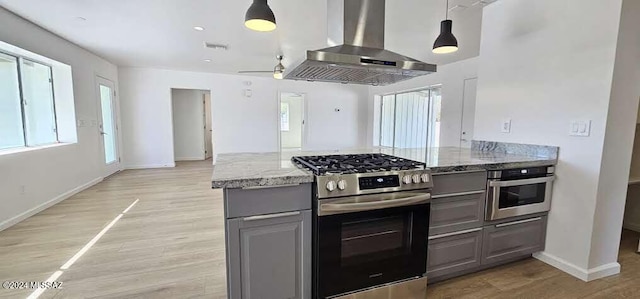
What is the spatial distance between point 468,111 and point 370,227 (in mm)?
4215

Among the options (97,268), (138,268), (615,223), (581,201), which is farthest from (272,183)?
(615,223)

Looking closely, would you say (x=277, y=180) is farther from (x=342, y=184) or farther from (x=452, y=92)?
(x=452, y=92)

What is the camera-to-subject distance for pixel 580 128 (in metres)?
2.02

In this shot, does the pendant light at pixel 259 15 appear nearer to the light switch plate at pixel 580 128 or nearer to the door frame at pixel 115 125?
the light switch plate at pixel 580 128

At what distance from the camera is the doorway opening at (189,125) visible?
771 cm

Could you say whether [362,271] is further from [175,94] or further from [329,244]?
[175,94]

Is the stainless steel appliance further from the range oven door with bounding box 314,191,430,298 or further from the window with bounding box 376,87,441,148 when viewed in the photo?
the window with bounding box 376,87,441,148

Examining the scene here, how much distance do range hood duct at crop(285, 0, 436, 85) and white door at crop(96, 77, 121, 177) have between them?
16.4 ft

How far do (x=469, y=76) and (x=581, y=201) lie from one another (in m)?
3.35

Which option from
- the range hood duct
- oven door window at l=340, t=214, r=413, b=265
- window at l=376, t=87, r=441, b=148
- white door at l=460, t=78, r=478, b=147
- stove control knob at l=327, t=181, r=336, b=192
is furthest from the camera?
window at l=376, t=87, r=441, b=148

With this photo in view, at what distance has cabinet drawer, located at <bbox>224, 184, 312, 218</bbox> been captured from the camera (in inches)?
54.1

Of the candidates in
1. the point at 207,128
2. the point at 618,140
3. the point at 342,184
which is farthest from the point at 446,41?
the point at 207,128

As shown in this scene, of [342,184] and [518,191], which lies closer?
[342,184]

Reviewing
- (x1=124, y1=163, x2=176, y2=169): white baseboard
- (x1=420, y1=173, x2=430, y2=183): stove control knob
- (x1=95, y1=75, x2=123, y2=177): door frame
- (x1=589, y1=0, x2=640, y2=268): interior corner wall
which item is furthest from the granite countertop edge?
(x1=124, y1=163, x2=176, y2=169): white baseboard
